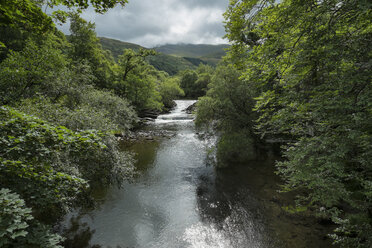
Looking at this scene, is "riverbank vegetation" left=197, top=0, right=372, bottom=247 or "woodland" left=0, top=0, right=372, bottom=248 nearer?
"woodland" left=0, top=0, right=372, bottom=248

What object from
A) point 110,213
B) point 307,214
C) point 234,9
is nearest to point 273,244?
point 307,214

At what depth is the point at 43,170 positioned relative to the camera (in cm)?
426

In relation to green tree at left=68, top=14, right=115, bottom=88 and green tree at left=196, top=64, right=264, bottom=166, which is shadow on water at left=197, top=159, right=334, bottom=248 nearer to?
green tree at left=196, top=64, right=264, bottom=166

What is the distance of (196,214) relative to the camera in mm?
9398

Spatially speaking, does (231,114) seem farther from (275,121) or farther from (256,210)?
(275,121)

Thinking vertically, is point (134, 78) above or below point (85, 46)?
below

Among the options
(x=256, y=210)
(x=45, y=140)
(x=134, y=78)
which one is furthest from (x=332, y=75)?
(x=134, y=78)

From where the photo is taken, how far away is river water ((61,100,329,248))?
24.7 feet

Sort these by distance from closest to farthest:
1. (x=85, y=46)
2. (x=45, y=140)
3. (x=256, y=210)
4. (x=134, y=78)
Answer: (x=45, y=140) → (x=256, y=210) → (x=85, y=46) → (x=134, y=78)

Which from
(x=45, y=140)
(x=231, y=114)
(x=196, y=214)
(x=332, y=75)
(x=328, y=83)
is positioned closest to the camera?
(x=328, y=83)

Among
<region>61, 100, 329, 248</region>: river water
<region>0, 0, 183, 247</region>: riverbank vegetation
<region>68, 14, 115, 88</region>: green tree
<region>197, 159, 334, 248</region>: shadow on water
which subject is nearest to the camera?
<region>0, 0, 183, 247</region>: riverbank vegetation

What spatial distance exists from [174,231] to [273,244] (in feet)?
14.0

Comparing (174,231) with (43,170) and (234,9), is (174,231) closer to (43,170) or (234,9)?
(43,170)

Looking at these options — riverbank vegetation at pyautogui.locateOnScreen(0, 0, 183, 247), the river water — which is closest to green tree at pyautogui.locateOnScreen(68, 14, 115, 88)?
riverbank vegetation at pyautogui.locateOnScreen(0, 0, 183, 247)
